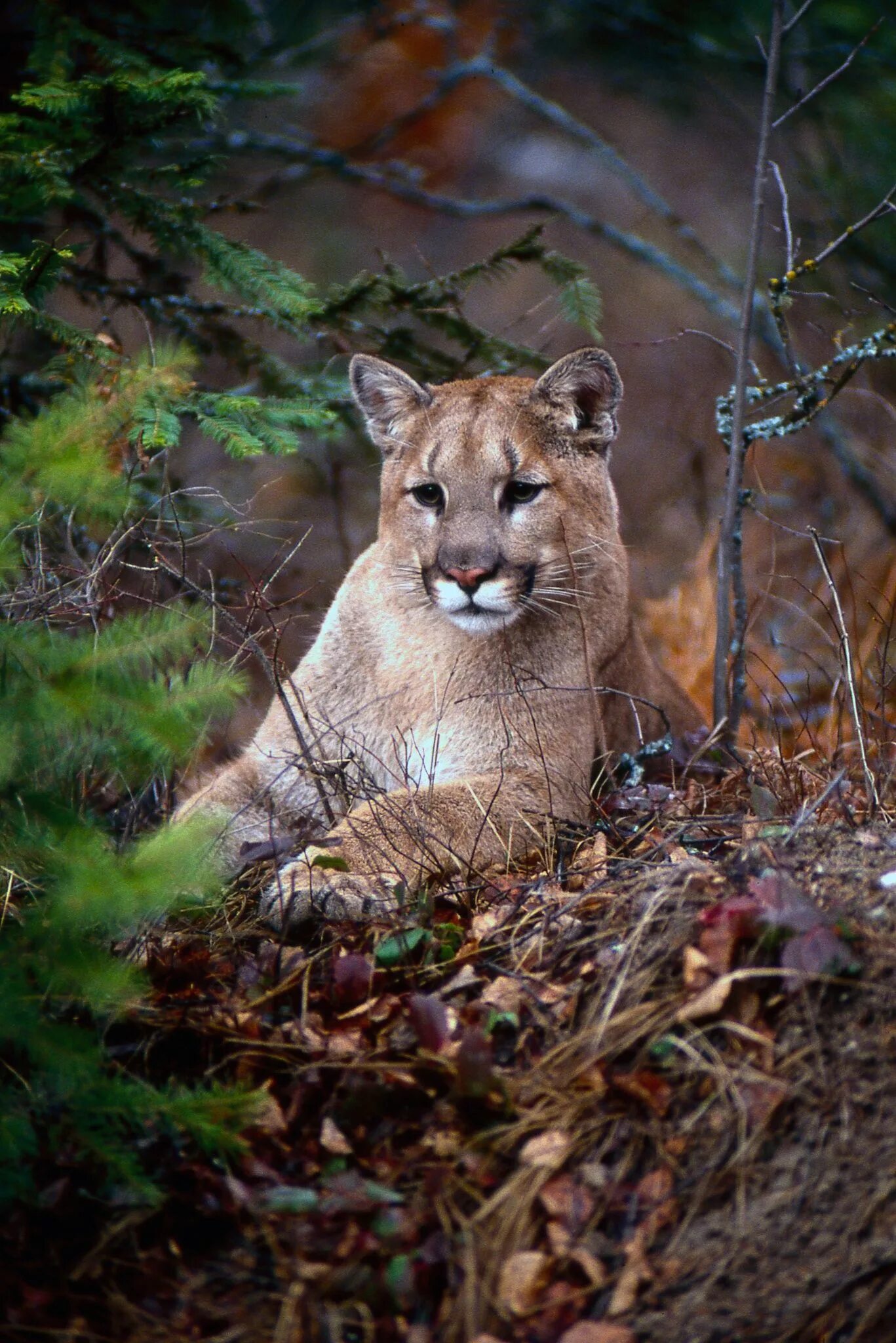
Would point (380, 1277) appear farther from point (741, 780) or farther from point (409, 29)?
point (409, 29)

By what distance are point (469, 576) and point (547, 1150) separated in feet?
7.20

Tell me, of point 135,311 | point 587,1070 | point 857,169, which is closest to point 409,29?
point 857,169

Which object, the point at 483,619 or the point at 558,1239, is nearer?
the point at 558,1239

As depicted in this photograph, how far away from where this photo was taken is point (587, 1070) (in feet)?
8.81

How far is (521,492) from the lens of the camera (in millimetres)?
4539

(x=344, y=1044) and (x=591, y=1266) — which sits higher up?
(x=591, y=1266)

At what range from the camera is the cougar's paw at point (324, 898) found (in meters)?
3.54

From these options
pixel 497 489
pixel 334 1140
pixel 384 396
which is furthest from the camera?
pixel 384 396

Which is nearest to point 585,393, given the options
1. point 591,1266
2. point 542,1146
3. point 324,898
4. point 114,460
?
point 114,460

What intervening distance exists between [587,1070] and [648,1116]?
0.57ft

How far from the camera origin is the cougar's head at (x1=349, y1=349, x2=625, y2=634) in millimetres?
4379

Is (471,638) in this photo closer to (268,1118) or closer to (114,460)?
(114,460)

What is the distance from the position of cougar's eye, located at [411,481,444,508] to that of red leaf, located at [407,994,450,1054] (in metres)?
2.21

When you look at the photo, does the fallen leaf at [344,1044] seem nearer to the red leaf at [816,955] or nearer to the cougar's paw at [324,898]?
the cougar's paw at [324,898]
